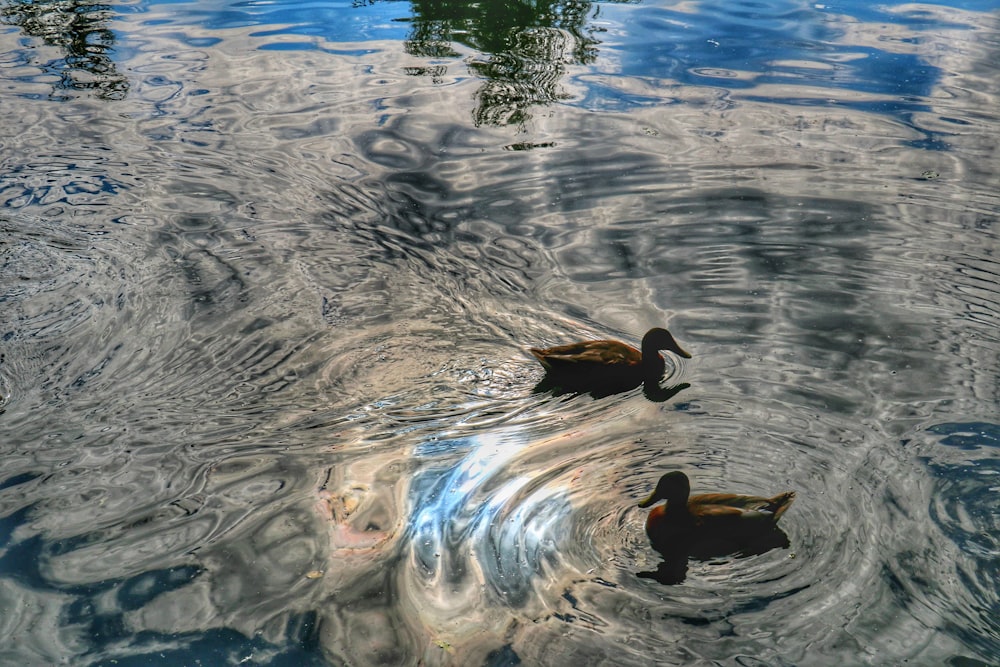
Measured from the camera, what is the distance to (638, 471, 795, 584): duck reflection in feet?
11.1

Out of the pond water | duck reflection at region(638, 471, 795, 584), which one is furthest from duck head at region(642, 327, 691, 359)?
duck reflection at region(638, 471, 795, 584)

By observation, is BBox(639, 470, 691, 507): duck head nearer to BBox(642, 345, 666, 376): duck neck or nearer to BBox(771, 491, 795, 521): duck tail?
BBox(771, 491, 795, 521): duck tail

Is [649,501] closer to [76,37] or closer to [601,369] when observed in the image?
[601,369]

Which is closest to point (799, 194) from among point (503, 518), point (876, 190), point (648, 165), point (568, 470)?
point (876, 190)

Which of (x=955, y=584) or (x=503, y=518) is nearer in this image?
(x=955, y=584)

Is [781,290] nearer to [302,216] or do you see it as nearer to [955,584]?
[955,584]

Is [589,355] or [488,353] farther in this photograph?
[488,353]

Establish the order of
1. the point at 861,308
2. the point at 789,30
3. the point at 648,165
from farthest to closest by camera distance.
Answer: the point at 789,30
the point at 648,165
the point at 861,308

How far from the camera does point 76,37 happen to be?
9.57 metres

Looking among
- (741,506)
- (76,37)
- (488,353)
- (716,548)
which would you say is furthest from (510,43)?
(716,548)

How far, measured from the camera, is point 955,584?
3.25 meters

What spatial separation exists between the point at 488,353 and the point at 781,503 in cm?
183

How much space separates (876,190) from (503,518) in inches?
165

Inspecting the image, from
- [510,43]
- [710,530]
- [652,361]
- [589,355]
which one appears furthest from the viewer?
[510,43]
